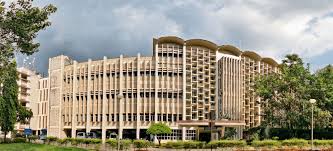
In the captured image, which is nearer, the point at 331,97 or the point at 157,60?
the point at 331,97

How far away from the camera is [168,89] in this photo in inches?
3445

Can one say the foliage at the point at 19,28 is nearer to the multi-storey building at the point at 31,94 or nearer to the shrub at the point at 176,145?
the shrub at the point at 176,145

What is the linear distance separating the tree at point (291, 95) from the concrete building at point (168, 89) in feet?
50.5

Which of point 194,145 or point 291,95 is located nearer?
point 194,145

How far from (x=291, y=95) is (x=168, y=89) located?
28095 millimetres

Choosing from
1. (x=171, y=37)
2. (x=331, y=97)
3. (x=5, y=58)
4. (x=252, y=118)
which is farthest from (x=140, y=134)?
(x=5, y=58)

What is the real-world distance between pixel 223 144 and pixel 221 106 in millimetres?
41468

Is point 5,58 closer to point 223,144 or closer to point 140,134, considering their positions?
point 223,144

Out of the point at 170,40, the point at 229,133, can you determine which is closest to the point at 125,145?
the point at 229,133

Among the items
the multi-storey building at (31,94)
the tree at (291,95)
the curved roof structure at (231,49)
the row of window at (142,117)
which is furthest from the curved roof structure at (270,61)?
the multi-storey building at (31,94)

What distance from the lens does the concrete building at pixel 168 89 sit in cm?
8744

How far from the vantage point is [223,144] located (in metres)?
48.6

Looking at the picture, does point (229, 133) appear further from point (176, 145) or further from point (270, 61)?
point (270, 61)

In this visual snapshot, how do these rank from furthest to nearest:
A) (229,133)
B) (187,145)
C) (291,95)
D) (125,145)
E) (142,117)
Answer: (142,117) < (229,133) < (291,95) < (125,145) < (187,145)
